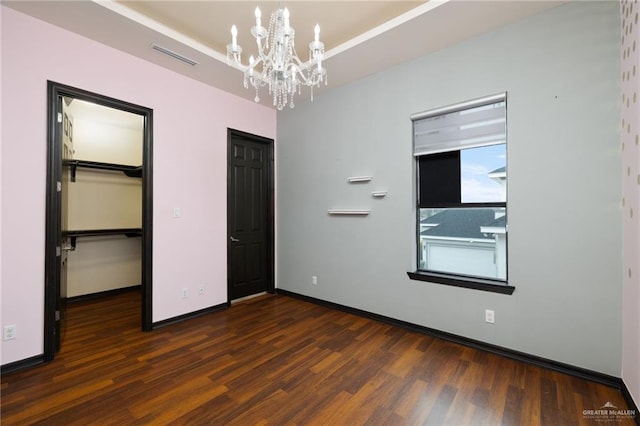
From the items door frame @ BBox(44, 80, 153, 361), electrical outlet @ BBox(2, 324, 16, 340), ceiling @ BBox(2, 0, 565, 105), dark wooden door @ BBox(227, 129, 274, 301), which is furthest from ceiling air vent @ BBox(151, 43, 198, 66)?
electrical outlet @ BBox(2, 324, 16, 340)

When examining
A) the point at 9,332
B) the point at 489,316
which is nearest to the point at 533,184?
the point at 489,316

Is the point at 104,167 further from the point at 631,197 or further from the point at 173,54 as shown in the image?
the point at 631,197

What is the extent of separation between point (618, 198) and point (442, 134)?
144 cm

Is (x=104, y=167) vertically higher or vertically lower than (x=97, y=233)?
higher

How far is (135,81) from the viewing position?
9.84ft

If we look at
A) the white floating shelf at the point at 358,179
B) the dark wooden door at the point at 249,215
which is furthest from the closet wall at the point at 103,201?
the white floating shelf at the point at 358,179

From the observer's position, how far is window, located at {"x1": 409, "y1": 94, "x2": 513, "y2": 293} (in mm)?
2615

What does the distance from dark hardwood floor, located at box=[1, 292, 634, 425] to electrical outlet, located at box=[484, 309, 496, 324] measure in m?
0.31

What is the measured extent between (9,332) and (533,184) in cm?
456

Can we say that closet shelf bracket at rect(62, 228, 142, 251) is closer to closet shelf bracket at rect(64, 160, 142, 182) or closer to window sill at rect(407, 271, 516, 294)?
closet shelf bracket at rect(64, 160, 142, 182)

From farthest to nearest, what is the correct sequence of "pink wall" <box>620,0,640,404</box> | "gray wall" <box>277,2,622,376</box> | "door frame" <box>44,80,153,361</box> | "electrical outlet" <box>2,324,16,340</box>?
"door frame" <box>44,80,153,361</box>
"electrical outlet" <box>2,324,16,340</box>
"gray wall" <box>277,2,622,376</box>
"pink wall" <box>620,0,640,404</box>

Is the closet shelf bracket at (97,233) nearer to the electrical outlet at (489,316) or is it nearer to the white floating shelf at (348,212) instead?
the white floating shelf at (348,212)

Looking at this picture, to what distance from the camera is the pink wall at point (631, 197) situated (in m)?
1.75

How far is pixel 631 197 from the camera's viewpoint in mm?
1846
